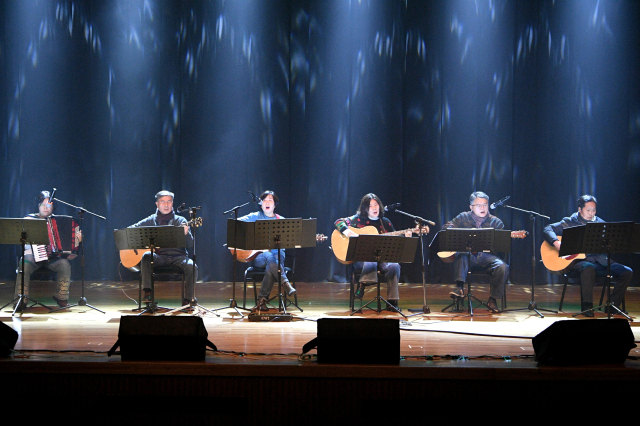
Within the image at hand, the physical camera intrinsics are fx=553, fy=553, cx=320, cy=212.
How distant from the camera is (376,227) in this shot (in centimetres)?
590

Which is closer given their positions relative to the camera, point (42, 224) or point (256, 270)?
point (42, 224)

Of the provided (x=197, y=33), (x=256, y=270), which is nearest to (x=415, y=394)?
(x=256, y=270)

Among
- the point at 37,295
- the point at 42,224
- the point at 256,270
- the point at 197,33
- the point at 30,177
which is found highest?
the point at 197,33

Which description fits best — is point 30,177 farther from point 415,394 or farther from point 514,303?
point 415,394

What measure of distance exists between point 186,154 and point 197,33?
1654 mm

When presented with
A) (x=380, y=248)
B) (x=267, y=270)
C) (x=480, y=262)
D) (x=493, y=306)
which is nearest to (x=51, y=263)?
(x=267, y=270)

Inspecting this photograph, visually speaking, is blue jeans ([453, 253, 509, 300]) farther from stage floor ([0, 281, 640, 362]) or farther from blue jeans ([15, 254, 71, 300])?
blue jeans ([15, 254, 71, 300])

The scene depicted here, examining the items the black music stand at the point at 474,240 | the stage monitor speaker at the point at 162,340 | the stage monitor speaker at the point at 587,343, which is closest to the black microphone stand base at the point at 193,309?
the black music stand at the point at 474,240

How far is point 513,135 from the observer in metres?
7.33

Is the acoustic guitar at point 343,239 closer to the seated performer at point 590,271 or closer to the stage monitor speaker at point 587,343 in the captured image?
the seated performer at point 590,271

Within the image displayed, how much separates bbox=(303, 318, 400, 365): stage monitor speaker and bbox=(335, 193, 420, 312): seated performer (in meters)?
3.54

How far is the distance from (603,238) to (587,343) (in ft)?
10.1

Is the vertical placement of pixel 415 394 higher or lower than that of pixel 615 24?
lower

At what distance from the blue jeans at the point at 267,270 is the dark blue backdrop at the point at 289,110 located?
6.41 ft
